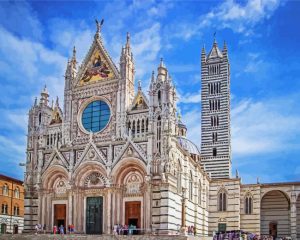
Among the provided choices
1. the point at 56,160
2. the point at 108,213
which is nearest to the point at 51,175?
the point at 56,160

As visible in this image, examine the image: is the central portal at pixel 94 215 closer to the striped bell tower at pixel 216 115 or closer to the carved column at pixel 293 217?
the carved column at pixel 293 217

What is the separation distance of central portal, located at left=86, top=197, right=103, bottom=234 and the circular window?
5977 millimetres

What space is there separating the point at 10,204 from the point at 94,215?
19.0m

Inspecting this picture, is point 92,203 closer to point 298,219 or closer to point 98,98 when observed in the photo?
point 98,98

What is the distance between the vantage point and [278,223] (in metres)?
52.0

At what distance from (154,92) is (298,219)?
24240mm

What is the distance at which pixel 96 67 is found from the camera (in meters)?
40.9

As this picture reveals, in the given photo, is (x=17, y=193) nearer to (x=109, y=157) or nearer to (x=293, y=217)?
(x=109, y=157)

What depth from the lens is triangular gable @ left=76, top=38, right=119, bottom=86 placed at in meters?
40.1

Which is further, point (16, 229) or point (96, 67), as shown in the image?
point (16, 229)

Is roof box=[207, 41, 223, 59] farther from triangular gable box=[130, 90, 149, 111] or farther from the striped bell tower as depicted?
triangular gable box=[130, 90, 149, 111]

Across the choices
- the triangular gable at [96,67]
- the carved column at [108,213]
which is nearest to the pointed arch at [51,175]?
the carved column at [108,213]

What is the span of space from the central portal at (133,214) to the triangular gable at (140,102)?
7.67m

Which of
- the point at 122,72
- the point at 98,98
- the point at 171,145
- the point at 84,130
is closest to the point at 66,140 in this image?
the point at 84,130
